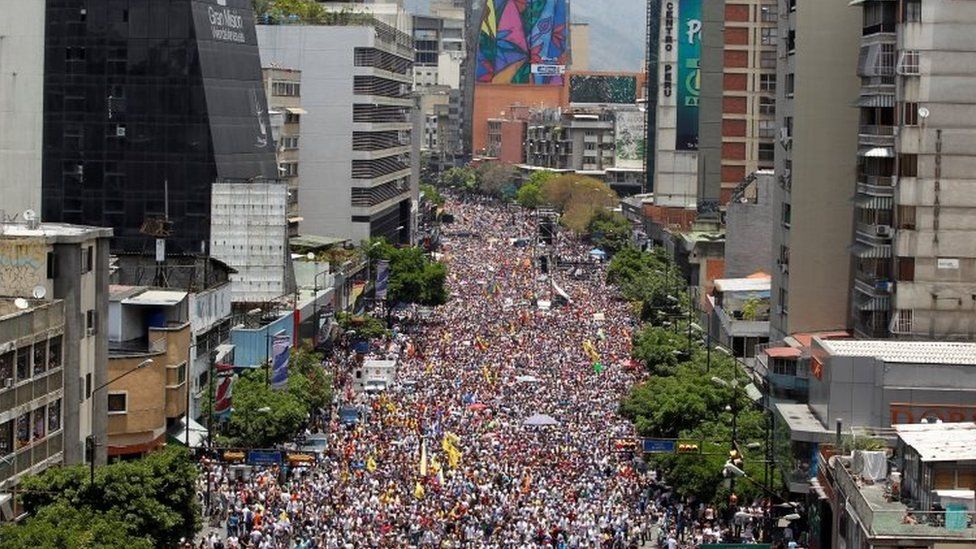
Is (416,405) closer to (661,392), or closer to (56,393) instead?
(661,392)

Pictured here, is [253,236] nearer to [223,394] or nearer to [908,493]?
[223,394]

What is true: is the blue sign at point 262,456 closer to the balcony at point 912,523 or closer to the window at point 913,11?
the window at point 913,11

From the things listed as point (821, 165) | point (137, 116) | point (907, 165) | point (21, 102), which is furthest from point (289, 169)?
point (907, 165)

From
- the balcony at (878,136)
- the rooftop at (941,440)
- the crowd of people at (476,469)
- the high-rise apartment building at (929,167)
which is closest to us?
the rooftop at (941,440)

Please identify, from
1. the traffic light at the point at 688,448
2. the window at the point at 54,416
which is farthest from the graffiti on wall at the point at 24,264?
the traffic light at the point at 688,448

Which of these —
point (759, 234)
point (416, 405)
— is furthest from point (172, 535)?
point (759, 234)

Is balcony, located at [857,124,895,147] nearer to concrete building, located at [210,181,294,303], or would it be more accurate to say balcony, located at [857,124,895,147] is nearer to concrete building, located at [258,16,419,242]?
concrete building, located at [210,181,294,303]
